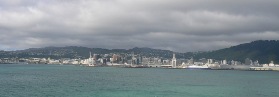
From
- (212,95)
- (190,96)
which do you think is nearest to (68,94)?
(190,96)

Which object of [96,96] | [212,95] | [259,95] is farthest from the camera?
[259,95]

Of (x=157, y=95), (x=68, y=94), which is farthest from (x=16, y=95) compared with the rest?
(x=157, y=95)

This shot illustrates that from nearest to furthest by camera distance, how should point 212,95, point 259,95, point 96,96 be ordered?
point 96,96
point 212,95
point 259,95

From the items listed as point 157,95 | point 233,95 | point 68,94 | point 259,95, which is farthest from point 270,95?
point 68,94

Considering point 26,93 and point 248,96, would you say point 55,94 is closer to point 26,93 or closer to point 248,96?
point 26,93

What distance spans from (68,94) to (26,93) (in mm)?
5461

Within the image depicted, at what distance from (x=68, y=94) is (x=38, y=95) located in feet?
12.1

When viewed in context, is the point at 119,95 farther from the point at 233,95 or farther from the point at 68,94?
the point at 233,95

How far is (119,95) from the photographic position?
4791 cm

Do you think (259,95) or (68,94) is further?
(259,95)

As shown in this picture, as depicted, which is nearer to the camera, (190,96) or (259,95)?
(190,96)

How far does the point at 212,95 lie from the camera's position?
166ft

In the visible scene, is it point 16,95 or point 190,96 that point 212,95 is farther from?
point 16,95

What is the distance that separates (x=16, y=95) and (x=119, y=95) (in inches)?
492
